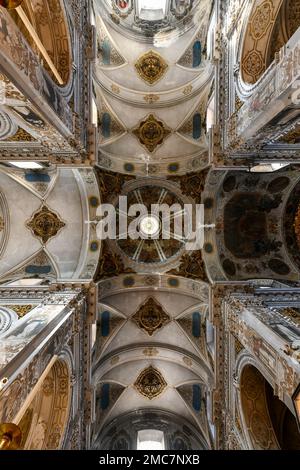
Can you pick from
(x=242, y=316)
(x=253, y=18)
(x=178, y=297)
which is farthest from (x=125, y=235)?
(x=253, y=18)

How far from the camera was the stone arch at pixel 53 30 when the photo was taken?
7754 millimetres

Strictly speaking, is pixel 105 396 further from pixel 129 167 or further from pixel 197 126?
pixel 197 126

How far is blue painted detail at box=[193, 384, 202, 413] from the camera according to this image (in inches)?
559

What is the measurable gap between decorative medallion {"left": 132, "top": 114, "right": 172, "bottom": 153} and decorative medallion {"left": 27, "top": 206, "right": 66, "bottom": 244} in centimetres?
575

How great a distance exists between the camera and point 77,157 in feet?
34.3

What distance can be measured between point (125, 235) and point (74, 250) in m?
2.73

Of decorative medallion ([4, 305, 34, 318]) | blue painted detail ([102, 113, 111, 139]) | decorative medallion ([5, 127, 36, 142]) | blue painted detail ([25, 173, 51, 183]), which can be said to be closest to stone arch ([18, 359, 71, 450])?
decorative medallion ([4, 305, 34, 318])

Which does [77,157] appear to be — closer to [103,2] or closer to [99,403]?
[103,2]

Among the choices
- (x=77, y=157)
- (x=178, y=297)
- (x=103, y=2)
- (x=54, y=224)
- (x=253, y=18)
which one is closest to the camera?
(x=253, y=18)

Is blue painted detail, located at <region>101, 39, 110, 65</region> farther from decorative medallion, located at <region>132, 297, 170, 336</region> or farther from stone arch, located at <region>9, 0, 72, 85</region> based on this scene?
decorative medallion, located at <region>132, 297, 170, 336</region>

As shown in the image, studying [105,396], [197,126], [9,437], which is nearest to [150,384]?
[105,396]

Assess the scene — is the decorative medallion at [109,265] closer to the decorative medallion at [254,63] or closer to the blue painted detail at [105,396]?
the blue painted detail at [105,396]

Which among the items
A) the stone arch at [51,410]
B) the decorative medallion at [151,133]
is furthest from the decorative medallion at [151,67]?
the stone arch at [51,410]

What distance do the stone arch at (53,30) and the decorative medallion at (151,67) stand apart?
20.4ft
